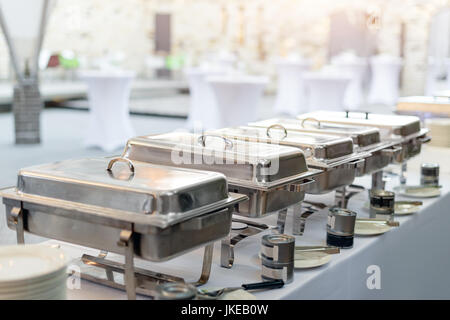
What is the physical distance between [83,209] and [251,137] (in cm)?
66

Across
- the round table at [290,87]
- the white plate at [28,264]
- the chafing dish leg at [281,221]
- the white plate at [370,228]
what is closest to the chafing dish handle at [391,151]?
the white plate at [370,228]

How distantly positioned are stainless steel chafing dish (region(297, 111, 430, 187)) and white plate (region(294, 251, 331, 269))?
29.6 inches

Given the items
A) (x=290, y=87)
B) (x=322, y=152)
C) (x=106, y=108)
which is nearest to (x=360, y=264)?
(x=322, y=152)

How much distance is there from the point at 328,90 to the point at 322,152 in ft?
18.0

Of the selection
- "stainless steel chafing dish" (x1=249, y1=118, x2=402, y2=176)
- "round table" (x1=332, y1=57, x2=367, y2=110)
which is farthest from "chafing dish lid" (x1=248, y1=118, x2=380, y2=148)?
"round table" (x1=332, y1=57, x2=367, y2=110)

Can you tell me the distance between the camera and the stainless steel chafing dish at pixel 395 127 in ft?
6.42

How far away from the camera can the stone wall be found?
37.7 feet

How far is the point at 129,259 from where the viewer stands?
100 centimetres

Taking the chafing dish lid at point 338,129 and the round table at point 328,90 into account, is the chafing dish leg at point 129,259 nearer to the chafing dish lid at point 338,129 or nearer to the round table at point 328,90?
the chafing dish lid at point 338,129

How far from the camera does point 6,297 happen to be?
2.72 ft

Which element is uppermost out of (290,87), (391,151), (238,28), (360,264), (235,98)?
(238,28)

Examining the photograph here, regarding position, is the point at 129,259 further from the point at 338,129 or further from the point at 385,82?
the point at 385,82

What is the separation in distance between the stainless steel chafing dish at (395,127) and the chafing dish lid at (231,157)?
648 mm

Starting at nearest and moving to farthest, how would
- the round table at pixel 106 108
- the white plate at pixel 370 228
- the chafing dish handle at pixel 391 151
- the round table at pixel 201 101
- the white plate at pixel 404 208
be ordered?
1. the white plate at pixel 370 228
2. the white plate at pixel 404 208
3. the chafing dish handle at pixel 391 151
4. the round table at pixel 106 108
5. the round table at pixel 201 101
